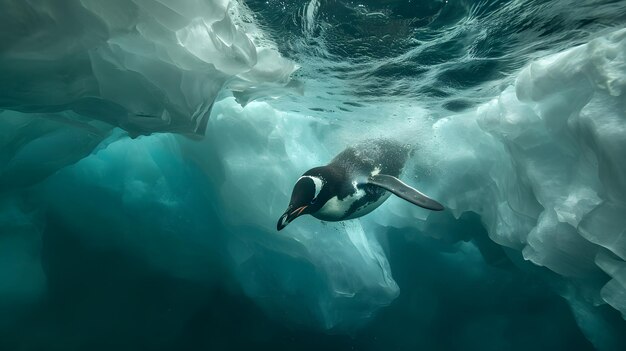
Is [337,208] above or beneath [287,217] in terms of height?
beneath

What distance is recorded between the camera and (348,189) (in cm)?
559

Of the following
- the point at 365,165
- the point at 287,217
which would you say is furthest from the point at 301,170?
the point at 287,217

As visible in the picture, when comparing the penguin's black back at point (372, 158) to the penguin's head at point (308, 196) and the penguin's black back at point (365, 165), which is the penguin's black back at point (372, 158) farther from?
the penguin's head at point (308, 196)

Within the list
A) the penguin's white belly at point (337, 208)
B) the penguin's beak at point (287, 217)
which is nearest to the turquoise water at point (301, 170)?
the penguin's white belly at point (337, 208)

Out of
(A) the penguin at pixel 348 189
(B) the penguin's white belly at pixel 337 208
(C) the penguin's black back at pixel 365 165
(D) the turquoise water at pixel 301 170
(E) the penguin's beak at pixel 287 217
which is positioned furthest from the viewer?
(C) the penguin's black back at pixel 365 165

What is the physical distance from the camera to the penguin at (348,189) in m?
4.61

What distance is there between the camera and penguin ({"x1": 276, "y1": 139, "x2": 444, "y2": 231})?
461cm

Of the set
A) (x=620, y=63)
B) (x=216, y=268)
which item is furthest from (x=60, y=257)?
(x=620, y=63)

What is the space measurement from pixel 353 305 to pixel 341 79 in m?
5.41

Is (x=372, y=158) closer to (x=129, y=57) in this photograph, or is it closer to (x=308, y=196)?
(x=308, y=196)

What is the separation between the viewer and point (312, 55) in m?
6.35

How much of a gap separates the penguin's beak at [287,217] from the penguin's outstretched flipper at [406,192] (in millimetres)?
1377

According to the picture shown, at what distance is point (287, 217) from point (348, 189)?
169cm

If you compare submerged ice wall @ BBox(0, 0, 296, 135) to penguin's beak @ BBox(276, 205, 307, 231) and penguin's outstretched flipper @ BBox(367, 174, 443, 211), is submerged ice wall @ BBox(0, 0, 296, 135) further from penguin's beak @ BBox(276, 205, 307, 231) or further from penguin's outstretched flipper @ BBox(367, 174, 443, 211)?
penguin's outstretched flipper @ BBox(367, 174, 443, 211)
